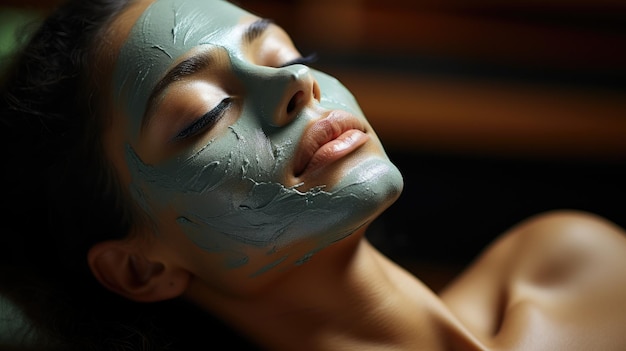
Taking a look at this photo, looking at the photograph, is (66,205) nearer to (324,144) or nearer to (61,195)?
(61,195)

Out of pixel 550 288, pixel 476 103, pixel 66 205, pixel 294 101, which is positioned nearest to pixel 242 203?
pixel 294 101

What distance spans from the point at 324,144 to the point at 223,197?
0.40ft

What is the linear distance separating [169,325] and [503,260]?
19.5 inches

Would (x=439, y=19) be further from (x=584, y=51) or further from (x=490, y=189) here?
(x=490, y=189)

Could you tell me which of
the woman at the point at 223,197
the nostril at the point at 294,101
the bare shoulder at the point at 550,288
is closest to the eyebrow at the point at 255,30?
the woman at the point at 223,197

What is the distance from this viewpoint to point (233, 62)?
90 cm

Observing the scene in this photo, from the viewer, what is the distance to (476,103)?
182 centimetres

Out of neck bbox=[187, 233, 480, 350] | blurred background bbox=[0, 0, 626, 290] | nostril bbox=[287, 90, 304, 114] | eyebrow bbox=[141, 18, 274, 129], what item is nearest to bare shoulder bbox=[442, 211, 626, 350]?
neck bbox=[187, 233, 480, 350]

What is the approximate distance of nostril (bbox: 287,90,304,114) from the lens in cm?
89

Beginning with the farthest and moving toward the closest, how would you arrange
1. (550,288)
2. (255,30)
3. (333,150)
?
1. (550,288)
2. (255,30)
3. (333,150)

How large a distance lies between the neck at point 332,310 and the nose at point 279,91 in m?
0.16

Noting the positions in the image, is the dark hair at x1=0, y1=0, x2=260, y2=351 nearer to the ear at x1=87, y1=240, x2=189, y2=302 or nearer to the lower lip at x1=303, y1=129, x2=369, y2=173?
the ear at x1=87, y1=240, x2=189, y2=302

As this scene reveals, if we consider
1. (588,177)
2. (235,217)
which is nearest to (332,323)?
(235,217)

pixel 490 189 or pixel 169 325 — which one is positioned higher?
pixel 169 325
